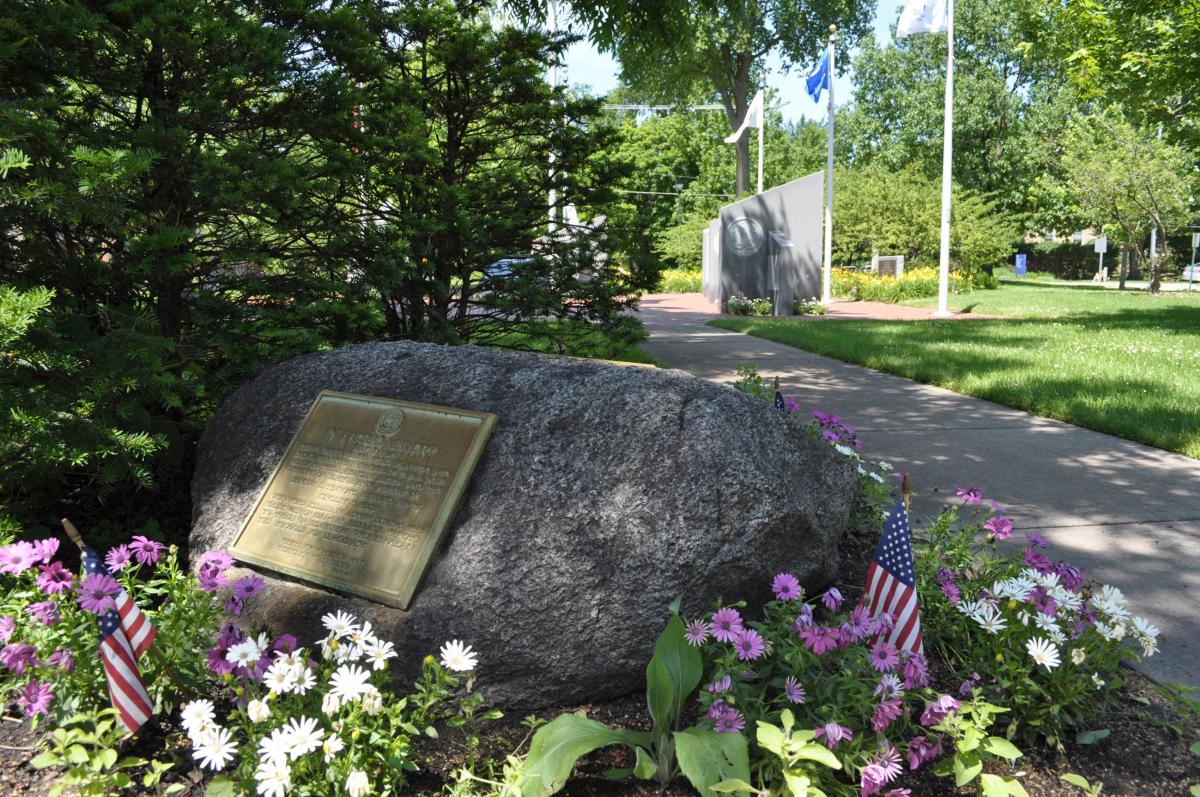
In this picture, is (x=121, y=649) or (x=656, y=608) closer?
(x=121, y=649)

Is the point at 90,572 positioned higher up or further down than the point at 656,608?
higher up

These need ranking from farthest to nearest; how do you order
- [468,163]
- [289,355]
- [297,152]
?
[468,163] → [297,152] → [289,355]

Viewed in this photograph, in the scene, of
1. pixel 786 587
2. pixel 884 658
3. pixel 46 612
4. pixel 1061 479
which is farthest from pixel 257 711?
pixel 1061 479

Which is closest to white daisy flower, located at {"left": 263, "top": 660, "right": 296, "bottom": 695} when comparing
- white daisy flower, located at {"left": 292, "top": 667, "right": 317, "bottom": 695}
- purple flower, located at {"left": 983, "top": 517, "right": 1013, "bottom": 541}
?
white daisy flower, located at {"left": 292, "top": 667, "right": 317, "bottom": 695}

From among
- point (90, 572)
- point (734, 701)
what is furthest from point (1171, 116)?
point (90, 572)

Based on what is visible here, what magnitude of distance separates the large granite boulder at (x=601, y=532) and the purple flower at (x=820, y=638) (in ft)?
1.24

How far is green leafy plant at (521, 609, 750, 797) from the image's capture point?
84.0 inches

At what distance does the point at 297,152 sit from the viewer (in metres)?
4.82

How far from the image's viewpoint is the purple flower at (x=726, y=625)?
2402 mm

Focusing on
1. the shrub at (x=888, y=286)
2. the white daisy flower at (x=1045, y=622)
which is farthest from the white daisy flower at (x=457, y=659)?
the shrub at (x=888, y=286)

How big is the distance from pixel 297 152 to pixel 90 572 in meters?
3.07

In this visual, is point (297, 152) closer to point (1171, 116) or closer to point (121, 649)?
point (121, 649)

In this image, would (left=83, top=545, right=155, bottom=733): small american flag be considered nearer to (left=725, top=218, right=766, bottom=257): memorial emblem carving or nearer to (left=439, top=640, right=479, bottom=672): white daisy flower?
(left=439, top=640, right=479, bottom=672): white daisy flower

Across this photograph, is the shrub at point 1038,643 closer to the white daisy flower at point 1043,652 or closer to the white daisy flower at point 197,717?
the white daisy flower at point 1043,652
